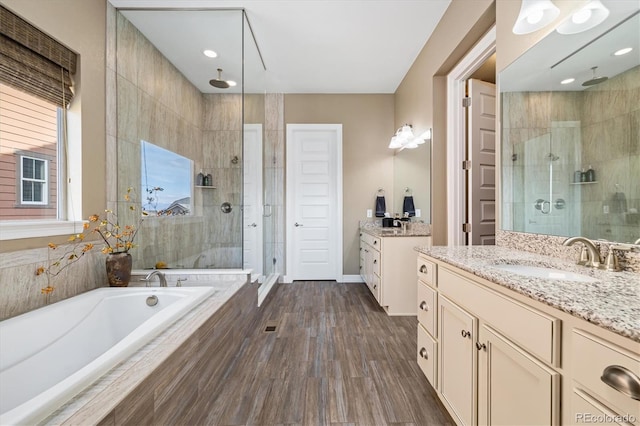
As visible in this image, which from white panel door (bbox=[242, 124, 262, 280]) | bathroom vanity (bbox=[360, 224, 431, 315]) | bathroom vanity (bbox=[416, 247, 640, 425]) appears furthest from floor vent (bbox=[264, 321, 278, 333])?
bathroom vanity (bbox=[416, 247, 640, 425])

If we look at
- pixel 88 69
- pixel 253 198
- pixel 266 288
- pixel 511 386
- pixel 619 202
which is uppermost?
pixel 88 69

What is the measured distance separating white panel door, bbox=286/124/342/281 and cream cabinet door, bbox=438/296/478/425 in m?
2.57

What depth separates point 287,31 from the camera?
2498 mm

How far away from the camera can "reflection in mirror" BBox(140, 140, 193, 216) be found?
2.32 meters

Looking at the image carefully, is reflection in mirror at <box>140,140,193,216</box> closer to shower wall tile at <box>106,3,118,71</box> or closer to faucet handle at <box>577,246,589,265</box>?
shower wall tile at <box>106,3,118,71</box>

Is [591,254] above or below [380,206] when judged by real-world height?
below

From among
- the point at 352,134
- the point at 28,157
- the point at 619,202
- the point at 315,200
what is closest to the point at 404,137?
the point at 352,134

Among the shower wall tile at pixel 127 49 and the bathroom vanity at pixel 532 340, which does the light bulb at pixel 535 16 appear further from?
the shower wall tile at pixel 127 49

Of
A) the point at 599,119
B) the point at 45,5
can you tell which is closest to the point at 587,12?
the point at 599,119

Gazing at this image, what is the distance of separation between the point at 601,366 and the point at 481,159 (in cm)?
208

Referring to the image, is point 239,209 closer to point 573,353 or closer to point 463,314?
point 463,314

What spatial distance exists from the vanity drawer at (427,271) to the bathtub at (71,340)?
1337 mm

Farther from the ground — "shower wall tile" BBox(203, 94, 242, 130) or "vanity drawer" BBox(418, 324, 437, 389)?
"shower wall tile" BBox(203, 94, 242, 130)

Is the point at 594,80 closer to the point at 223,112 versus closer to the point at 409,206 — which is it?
the point at 409,206
